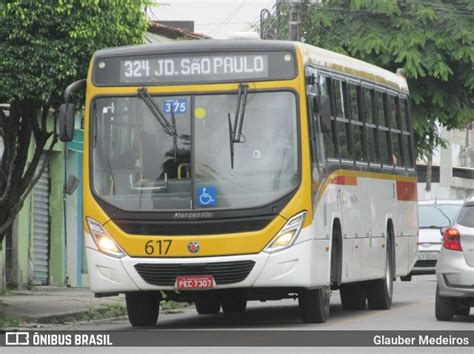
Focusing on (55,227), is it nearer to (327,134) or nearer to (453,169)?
(327,134)

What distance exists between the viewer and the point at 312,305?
18.9 meters

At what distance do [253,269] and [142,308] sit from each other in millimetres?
2022

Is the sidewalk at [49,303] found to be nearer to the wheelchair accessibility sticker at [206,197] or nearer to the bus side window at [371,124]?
the wheelchair accessibility sticker at [206,197]

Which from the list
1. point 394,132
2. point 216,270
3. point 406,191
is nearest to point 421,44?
point 406,191

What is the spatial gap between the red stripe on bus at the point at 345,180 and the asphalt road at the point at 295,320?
177 centimetres

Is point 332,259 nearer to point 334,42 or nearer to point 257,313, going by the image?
point 257,313

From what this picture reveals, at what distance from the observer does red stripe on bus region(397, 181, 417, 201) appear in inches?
945

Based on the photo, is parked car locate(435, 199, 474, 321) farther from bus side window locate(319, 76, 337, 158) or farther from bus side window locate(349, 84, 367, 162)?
bus side window locate(349, 84, 367, 162)

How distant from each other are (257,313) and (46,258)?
891 cm

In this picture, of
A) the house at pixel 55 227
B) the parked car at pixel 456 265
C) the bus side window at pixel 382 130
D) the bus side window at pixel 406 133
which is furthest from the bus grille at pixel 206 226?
the house at pixel 55 227

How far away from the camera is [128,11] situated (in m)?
21.2

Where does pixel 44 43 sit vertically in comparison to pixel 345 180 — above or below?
above

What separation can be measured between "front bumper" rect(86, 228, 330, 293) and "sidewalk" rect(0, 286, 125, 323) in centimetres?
302

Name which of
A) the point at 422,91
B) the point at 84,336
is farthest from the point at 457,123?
the point at 84,336
